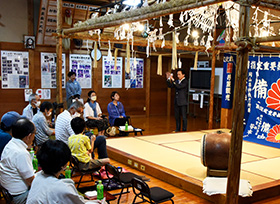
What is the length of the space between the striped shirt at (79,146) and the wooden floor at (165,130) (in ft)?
2.15

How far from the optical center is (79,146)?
3850 mm

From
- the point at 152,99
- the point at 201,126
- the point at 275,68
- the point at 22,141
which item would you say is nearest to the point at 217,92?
the point at 201,126

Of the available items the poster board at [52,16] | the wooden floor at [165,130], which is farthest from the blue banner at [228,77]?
the poster board at [52,16]

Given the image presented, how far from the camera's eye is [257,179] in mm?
4152

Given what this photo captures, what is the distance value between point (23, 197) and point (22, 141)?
0.49 meters

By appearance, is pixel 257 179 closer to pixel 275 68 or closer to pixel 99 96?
pixel 275 68

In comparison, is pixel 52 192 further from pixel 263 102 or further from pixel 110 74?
pixel 110 74

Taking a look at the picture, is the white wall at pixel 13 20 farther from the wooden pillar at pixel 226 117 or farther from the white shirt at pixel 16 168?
the white shirt at pixel 16 168

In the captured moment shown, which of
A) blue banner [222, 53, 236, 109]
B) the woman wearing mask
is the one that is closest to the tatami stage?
the woman wearing mask

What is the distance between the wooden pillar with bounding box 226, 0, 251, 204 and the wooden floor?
970 mm

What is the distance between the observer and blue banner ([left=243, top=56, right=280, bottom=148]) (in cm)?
655

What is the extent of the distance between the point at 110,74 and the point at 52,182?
27.2 feet

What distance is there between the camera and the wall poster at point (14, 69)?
325 inches

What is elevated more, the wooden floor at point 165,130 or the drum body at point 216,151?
the drum body at point 216,151
